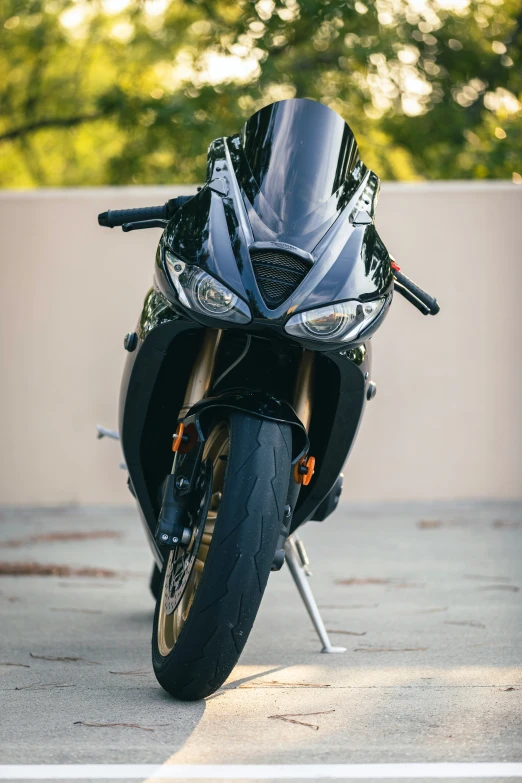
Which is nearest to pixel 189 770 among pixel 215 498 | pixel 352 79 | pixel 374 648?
pixel 215 498

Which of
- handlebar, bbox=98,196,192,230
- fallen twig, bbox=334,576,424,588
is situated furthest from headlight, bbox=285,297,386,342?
fallen twig, bbox=334,576,424,588

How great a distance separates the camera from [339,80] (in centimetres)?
1425

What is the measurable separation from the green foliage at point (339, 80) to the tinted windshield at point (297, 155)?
8225 mm

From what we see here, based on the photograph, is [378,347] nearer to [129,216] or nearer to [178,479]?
[129,216]

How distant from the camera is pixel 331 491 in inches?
138

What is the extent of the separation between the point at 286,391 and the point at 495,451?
17.3 feet

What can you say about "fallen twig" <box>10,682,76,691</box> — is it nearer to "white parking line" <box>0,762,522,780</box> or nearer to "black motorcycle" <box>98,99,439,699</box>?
"black motorcycle" <box>98,99,439,699</box>

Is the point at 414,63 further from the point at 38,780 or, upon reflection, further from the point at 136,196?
the point at 38,780

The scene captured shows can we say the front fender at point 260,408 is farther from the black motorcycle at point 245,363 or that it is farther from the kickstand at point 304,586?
the kickstand at point 304,586

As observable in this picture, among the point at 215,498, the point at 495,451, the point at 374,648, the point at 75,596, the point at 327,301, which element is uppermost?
the point at 327,301

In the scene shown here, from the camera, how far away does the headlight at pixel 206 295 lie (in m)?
2.75

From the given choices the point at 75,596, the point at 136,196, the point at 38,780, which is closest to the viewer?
the point at 38,780

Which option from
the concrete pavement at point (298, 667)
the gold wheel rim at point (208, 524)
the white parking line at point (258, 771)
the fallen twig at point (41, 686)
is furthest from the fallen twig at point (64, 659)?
the white parking line at point (258, 771)

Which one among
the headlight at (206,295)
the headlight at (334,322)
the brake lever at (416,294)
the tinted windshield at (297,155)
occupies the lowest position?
the brake lever at (416,294)
